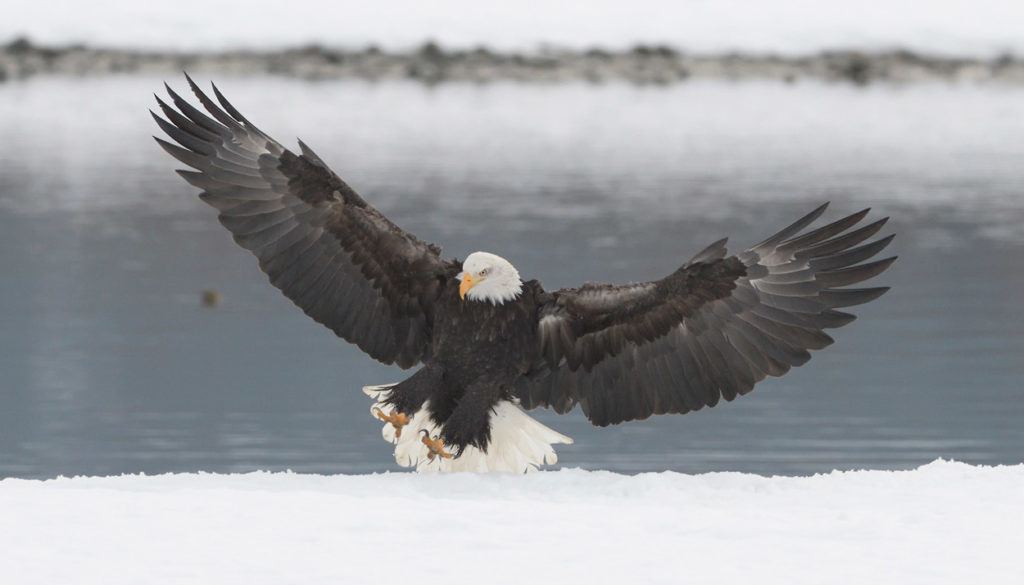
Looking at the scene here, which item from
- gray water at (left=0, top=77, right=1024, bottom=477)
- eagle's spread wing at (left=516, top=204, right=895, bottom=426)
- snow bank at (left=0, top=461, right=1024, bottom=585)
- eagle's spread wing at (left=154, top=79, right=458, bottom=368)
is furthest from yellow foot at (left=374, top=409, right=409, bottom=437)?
gray water at (left=0, top=77, right=1024, bottom=477)

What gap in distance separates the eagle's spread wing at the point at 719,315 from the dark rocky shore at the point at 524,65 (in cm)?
3619

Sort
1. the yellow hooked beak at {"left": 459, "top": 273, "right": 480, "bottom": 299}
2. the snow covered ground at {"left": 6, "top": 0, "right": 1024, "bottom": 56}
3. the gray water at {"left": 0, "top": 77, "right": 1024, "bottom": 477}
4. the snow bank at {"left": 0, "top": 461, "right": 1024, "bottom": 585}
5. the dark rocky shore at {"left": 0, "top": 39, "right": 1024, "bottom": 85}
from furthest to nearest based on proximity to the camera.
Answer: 1. the snow covered ground at {"left": 6, "top": 0, "right": 1024, "bottom": 56}
2. the dark rocky shore at {"left": 0, "top": 39, "right": 1024, "bottom": 85}
3. the gray water at {"left": 0, "top": 77, "right": 1024, "bottom": 477}
4. the yellow hooked beak at {"left": 459, "top": 273, "right": 480, "bottom": 299}
5. the snow bank at {"left": 0, "top": 461, "right": 1024, "bottom": 585}

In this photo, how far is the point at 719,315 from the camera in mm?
6688

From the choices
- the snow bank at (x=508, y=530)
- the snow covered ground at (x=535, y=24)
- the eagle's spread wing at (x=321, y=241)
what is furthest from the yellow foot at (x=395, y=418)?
the snow covered ground at (x=535, y=24)

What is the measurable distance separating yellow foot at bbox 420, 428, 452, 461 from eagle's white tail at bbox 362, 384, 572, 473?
3 cm

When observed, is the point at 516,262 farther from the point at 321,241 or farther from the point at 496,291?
the point at 496,291

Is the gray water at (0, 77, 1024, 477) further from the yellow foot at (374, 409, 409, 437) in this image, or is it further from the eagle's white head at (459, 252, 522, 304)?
the eagle's white head at (459, 252, 522, 304)

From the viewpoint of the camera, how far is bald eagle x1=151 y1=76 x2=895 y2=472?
21.8ft

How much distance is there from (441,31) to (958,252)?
28.6 metres

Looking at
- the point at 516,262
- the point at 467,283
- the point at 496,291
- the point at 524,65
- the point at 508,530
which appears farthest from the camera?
the point at 524,65

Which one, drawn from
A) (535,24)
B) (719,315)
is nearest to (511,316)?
(719,315)

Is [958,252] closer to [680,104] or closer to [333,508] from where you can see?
Answer: [333,508]

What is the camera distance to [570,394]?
690 cm

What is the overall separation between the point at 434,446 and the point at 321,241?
932 mm
